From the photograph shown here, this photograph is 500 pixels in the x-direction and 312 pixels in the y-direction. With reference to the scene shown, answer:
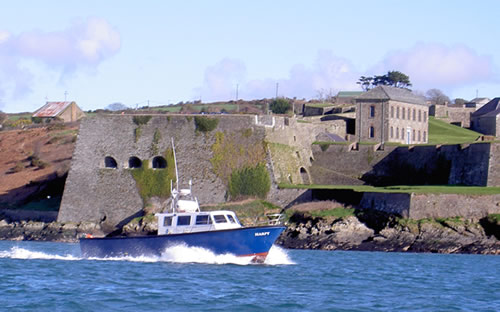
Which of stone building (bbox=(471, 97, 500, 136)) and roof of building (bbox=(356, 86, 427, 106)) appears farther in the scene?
stone building (bbox=(471, 97, 500, 136))

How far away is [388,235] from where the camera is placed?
43531mm

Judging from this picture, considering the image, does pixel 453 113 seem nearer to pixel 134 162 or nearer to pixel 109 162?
pixel 134 162

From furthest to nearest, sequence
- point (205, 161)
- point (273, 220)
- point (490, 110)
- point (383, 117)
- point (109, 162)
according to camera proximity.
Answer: point (490, 110)
point (383, 117)
point (109, 162)
point (205, 161)
point (273, 220)

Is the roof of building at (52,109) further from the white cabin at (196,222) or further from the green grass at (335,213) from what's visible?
the white cabin at (196,222)

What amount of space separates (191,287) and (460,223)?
2118 cm

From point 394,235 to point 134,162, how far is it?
18679 millimetres

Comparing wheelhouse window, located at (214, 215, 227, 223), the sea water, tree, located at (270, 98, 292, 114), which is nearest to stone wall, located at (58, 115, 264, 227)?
the sea water

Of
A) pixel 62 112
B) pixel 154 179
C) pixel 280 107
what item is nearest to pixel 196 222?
pixel 154 179

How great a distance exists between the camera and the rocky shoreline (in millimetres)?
42281

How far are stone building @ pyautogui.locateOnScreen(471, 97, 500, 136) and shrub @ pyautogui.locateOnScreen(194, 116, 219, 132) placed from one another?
91.7 feet

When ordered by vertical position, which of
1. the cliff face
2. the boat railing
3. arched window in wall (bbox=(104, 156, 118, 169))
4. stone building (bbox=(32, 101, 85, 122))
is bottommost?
the cliff face

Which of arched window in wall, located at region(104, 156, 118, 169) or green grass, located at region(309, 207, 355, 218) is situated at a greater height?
arched window in wall, located at region(104, 156, 118, 169)

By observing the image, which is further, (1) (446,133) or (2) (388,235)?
(1) (446,133)

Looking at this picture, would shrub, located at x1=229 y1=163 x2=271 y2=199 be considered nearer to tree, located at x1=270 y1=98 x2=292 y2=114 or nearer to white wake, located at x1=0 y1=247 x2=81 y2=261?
white wake, located at x1=0 y1=247 x2=81 y2=261
